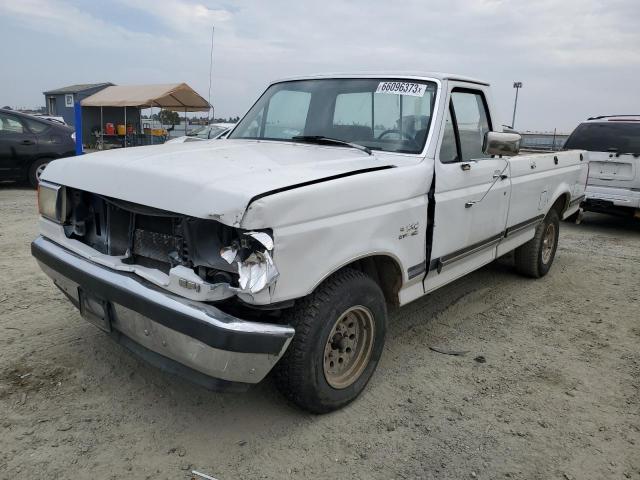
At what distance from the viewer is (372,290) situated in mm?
2939

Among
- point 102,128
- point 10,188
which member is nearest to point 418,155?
point 10,188

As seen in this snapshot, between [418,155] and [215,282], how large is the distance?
5.58 ft

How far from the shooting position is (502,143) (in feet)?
11.9

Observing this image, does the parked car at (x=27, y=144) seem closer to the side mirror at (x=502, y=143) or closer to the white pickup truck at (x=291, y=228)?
the white pickup truck at (x=291, y=228)

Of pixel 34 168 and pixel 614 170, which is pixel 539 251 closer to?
pixel 614 170

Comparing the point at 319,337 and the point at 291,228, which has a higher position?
the point at 291,228

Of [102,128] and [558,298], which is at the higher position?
[102,128]

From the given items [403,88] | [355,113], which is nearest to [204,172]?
[355,113]

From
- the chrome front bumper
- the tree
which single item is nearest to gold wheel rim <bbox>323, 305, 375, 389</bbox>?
the chrome front bumper

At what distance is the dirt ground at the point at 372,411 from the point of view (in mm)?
2549

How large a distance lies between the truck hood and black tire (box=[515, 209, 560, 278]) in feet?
9.42

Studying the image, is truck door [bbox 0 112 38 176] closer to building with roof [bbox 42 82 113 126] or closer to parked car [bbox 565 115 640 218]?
parked car [bbox 565 115 640 218]

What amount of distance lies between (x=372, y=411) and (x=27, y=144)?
9.22 metres

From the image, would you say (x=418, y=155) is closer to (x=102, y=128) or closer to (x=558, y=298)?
(x=558, y=298)
